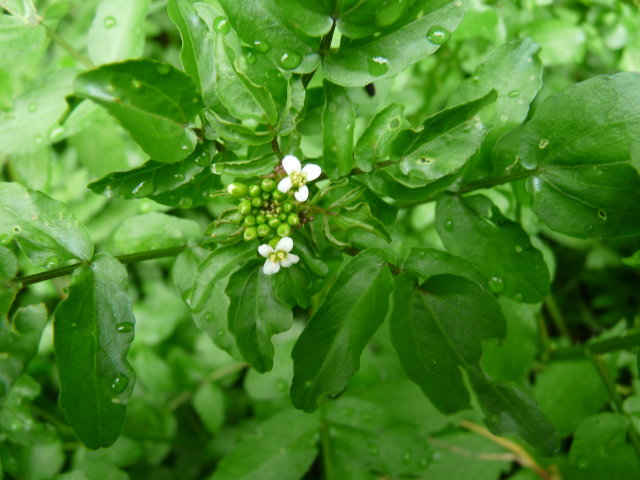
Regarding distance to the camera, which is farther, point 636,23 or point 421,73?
point 421,73

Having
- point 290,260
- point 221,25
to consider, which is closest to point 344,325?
point 290,260

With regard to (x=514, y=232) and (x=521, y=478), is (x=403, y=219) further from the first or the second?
(x=521, y=478)

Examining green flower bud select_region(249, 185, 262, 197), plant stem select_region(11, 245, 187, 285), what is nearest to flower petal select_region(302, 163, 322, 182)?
green flower bud select_region(249, 185, 262, 197)

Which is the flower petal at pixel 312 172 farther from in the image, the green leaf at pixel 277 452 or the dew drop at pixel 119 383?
the green leaf at pixel 277 452

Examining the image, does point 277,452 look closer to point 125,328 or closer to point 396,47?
point 125,328

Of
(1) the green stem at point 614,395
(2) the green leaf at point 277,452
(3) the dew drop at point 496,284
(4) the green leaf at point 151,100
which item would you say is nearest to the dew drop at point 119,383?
(4) the green leaf at point 151,100

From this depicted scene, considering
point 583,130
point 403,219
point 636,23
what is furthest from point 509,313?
point 636,23
